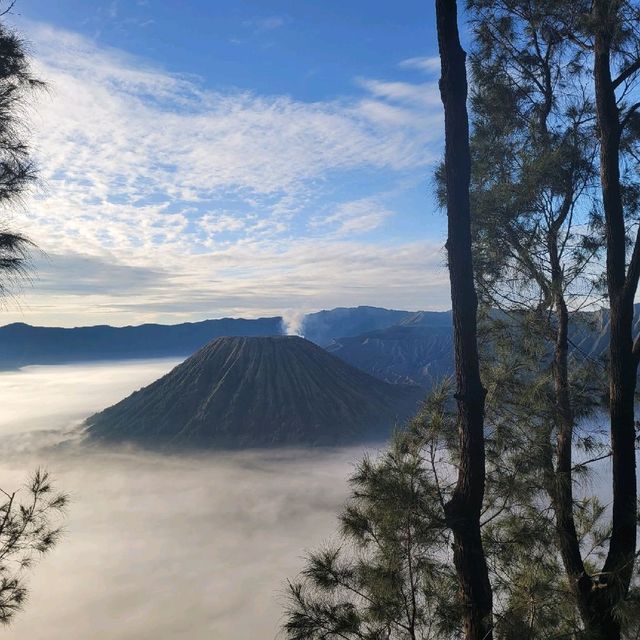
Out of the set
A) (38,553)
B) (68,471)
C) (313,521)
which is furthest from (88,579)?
(38,553)

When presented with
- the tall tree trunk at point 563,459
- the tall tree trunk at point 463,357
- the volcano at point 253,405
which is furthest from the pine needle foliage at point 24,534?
the volcano at point 253,405

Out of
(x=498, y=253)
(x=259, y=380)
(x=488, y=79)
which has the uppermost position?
(x=488, y=79)

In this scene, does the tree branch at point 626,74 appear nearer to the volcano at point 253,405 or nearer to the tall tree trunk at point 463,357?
the tall tree trunk at point 463,357

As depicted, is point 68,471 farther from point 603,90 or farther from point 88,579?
point 603,90

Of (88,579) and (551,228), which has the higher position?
(551,228)

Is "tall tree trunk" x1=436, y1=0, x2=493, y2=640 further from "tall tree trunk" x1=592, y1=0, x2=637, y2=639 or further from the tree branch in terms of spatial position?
the tree branch

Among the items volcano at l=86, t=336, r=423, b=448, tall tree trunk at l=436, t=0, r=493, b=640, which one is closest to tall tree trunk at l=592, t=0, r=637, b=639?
tall tree trunk at l=436, t=0, r=493, b=640
